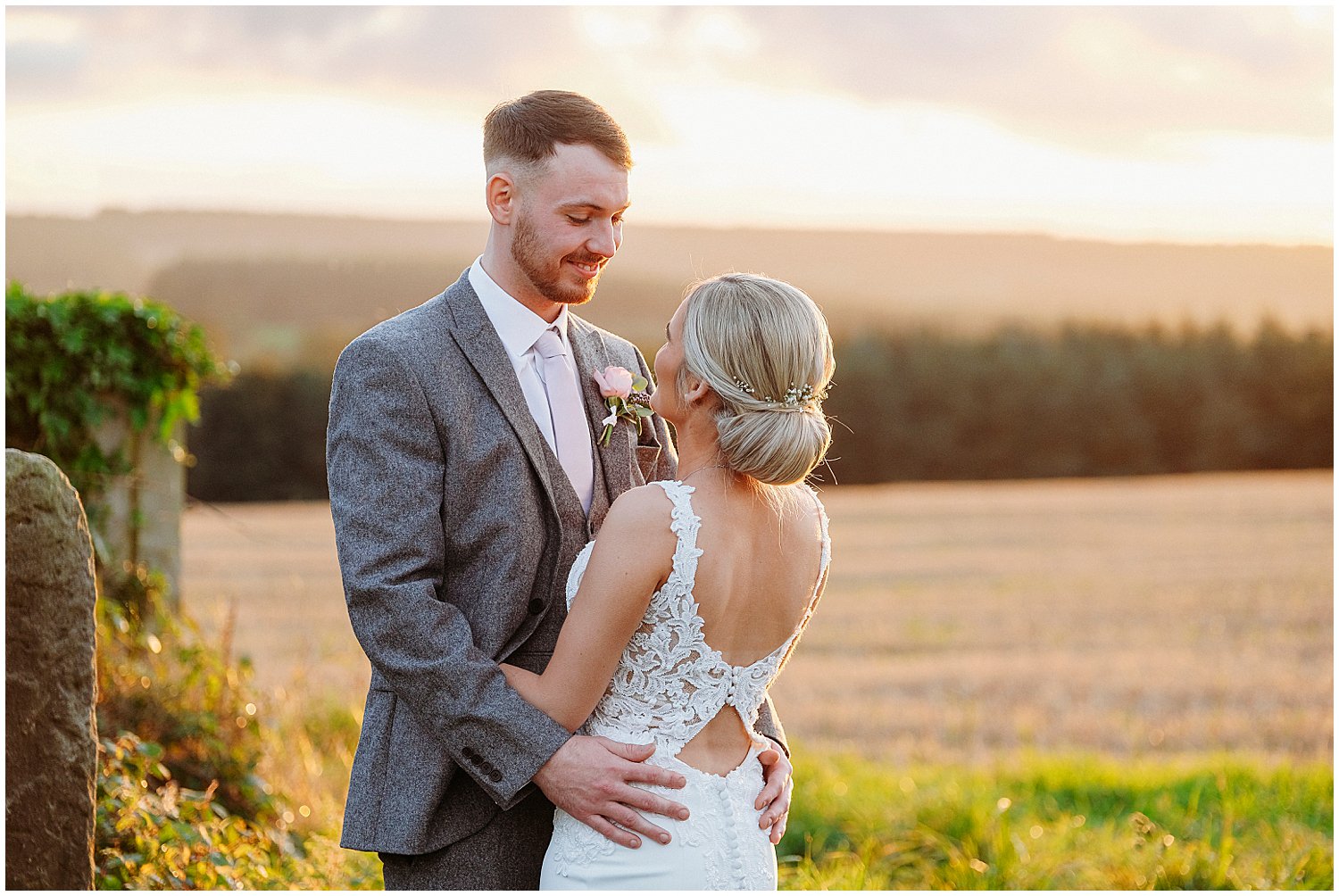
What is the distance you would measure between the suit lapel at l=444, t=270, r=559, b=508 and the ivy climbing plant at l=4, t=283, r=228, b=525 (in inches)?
147

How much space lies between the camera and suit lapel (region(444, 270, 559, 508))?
3031 millimetres

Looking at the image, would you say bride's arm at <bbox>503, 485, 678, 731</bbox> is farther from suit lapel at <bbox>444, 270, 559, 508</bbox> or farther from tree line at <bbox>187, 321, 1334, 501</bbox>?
tree line at <bbox>187, 321, 1334, 501</bbox>

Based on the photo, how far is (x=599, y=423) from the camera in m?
3.30

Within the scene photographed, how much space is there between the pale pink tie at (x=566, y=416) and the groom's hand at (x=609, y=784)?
62 cm

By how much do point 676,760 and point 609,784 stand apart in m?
0.16

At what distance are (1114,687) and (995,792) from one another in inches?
139

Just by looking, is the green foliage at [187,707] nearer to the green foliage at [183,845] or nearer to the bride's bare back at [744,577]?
the green foliage at [183,845]

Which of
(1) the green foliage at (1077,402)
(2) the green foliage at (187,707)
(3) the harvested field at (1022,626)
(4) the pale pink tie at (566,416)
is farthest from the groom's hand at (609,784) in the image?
(1) the green foliage at (1077,402)

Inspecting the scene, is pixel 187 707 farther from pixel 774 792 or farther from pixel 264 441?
pixel 264 441

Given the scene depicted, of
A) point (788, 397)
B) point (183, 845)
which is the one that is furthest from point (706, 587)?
point (183, 845)

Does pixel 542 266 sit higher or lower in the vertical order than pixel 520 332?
higher

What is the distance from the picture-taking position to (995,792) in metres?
6.42

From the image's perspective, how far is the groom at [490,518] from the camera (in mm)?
2820

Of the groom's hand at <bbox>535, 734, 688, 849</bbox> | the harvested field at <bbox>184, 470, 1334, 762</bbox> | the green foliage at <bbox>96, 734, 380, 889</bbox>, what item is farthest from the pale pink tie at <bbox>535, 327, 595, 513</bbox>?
the harvested field at <bbox>184, 470, 1334, 762</bbox>
